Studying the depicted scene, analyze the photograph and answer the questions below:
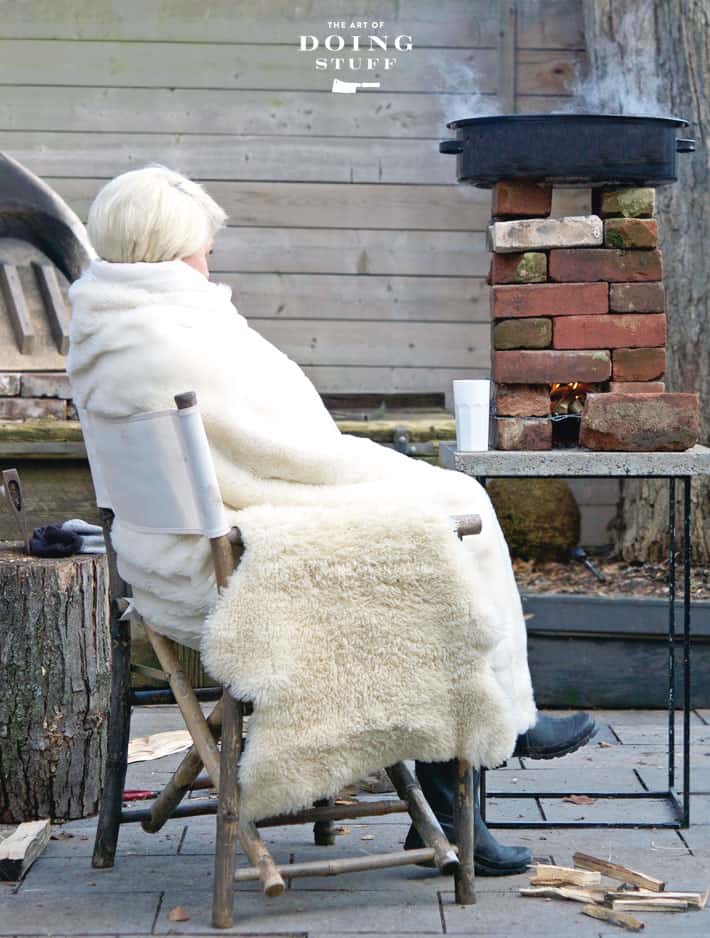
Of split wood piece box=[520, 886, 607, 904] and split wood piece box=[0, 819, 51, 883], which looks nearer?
split wood piece box=[520, 886, 607, 904]

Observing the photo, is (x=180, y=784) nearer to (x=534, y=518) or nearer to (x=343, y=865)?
(x=343, y=865)

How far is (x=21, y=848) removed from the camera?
10.5 feet

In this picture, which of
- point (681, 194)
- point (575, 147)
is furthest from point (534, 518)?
point (575, 147)

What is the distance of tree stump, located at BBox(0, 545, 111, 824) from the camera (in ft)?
11.8

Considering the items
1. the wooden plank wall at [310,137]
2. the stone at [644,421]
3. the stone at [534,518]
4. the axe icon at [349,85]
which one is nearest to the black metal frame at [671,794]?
the stone at [644,421]

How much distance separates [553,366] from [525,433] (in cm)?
18

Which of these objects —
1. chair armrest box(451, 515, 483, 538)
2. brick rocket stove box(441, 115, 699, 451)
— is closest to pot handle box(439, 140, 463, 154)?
brick rocket stove box(441, 115, 699, 451)

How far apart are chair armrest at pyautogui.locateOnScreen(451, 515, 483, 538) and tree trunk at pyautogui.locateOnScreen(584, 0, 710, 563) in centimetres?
260

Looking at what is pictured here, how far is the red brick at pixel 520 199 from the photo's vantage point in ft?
11.7

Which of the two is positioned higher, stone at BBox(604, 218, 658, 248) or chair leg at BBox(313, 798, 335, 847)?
stone at BBox(604, 218, 658, 248)

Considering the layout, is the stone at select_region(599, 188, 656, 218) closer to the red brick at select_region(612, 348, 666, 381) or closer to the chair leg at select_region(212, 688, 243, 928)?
the red brick at select_region(612, 348, 666, 381)

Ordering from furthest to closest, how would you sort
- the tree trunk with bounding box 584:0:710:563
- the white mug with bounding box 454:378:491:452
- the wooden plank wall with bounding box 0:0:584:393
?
the wooden plank wall with bounding box 0:0:584:393
the tree trunk with bounding box 584:0:710:563
the white mug with bounding box 454:378:491:452

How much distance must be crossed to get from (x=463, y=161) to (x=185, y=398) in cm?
124

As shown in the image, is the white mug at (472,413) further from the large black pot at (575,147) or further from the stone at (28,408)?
the stone at (28,408)
